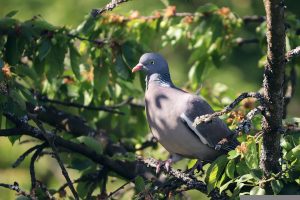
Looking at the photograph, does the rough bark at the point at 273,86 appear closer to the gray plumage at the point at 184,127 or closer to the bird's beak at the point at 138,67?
the gray plumage at the point at 184,127

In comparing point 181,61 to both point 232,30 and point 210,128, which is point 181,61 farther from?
point 210,128

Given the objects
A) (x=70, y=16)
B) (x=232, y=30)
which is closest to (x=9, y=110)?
(x=232, y=30)

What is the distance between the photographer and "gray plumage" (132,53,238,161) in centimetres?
591

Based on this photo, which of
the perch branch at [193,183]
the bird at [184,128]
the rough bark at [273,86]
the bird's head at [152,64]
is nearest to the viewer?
the rough bark at [273,86]

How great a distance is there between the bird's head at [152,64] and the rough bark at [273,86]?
208 cm

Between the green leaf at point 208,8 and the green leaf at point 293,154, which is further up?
the green leaf at point 208,8

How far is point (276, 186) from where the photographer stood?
446 cm

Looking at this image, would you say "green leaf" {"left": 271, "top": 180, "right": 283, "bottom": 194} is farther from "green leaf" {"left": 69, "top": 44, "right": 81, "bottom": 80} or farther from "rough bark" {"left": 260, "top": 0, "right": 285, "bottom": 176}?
"green leaf" {"left": 69, "top": 44, "right": 81, "bottom": 80}

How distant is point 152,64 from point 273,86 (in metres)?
2.35

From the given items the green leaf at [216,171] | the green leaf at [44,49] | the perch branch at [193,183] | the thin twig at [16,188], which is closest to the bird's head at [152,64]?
the green leaf at [44,49]

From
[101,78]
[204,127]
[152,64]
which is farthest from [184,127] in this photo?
[101,78]

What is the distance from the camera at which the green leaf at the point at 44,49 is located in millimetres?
6145

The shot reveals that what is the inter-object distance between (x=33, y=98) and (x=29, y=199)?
2.31 feet

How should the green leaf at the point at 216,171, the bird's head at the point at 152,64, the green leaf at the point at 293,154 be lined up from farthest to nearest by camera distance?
the bird's head at the point at 152,64 → the green leaf at the point at 216,171 → the green leaf at the point at 293,154
